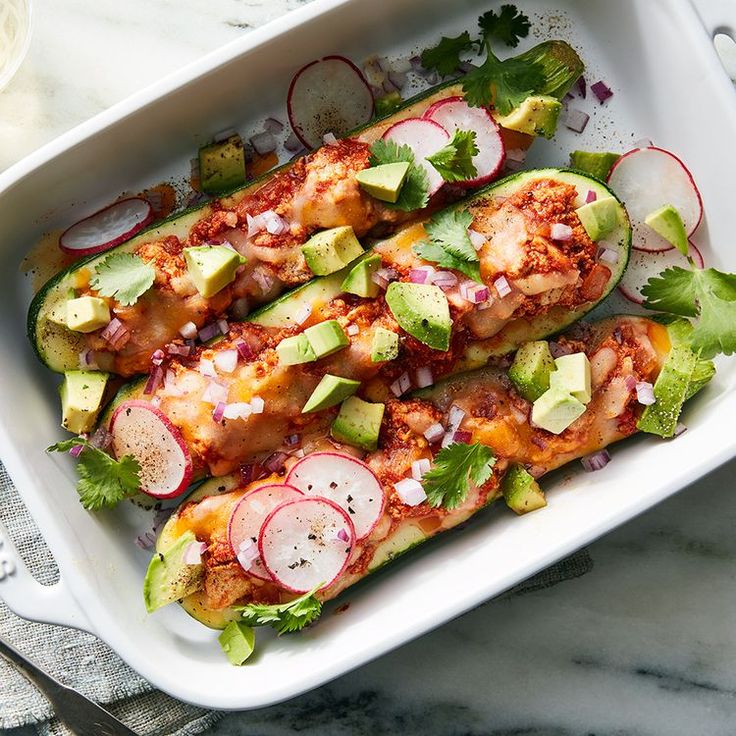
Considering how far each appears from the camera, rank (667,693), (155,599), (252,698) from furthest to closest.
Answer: (667,693)
(155,599)
(252,698)

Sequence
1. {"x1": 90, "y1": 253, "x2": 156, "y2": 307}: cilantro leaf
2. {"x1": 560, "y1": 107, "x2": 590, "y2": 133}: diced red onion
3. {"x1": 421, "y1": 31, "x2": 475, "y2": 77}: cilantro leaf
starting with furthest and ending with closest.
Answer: {"x1": 560, "y1": 107, "x2": 590, "y2": 133}: diced red onion < {"x1": 421, "y1": 31, "x2": 475, "y2": 77}: cilantro leaf < {"x1": 90, "y1": 253, "x2": 156, "y2": 307}: cilantro leaf

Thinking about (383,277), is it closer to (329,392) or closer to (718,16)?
(329,392)

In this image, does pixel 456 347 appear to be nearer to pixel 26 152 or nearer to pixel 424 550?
pixel 424 550

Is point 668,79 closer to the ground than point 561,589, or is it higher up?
higher up

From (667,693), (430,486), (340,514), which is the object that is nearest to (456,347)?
(430,486)

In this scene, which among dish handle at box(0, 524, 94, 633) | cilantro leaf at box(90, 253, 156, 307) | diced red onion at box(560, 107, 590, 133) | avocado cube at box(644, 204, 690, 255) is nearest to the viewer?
dish handle at box(0, 524, 94, 633)

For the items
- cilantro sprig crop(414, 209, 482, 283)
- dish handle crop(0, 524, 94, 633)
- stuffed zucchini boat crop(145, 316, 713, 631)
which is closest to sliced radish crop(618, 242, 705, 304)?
stuffed zucchini boat crop(145, 316, 713, 631)

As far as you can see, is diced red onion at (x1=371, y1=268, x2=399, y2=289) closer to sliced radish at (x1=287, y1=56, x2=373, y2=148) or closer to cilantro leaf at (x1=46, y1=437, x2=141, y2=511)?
sliced radish at (x1=287, y1=56, x2=373, y2=148)
